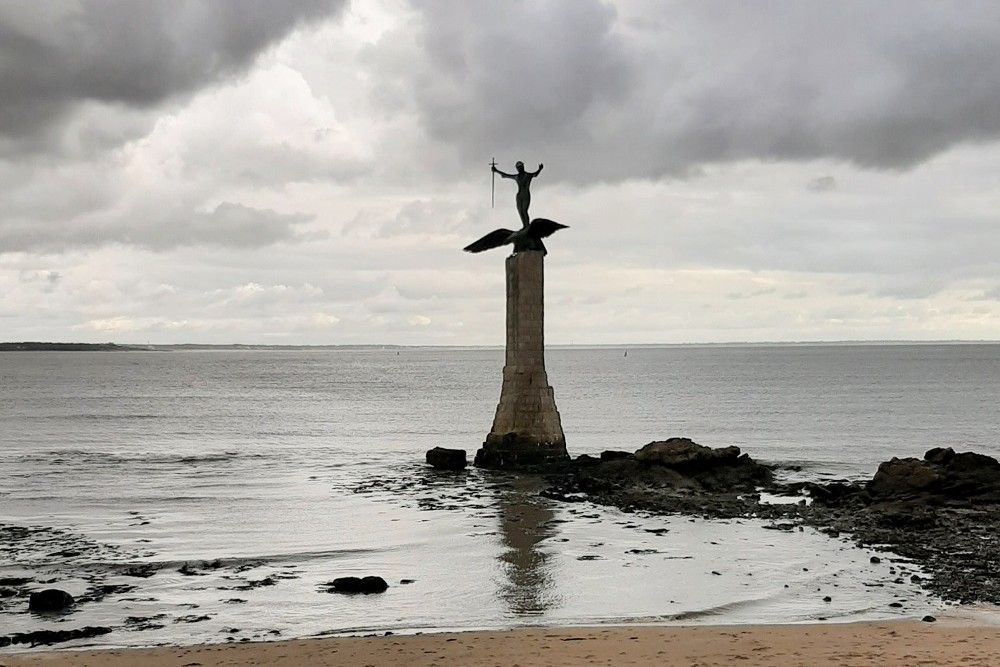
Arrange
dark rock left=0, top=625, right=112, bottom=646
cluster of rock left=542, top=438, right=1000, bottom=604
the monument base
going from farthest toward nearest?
the monument base, cluster of rock left=542, top=438, right=1000, bottom=604, dark rock left=0, top=625, right=112, bottom=646

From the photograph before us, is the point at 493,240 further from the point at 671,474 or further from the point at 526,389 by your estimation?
the point at 671,474

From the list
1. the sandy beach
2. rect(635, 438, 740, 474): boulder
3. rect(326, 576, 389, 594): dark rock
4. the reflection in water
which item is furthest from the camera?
rect(635, 438, 740, 474): boulder

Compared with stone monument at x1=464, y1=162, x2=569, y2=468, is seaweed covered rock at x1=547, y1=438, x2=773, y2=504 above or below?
below

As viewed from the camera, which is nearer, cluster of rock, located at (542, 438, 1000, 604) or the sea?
the sea

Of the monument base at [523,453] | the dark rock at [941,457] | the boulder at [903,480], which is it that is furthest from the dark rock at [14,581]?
the dark rock at [941,457]

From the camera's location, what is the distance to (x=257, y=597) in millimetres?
14648

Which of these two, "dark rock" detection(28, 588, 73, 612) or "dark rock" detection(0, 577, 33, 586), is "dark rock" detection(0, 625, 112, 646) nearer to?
"dark rock" detection(28, 588, 73, 612)

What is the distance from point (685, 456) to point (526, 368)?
16.6 ft

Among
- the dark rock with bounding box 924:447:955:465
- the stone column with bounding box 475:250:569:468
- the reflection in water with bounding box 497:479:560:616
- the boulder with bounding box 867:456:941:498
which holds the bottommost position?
the reflection in water with bounding box 497:479:560:616

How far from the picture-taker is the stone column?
28922 mm

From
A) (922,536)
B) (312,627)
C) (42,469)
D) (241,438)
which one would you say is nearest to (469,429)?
(241,438)

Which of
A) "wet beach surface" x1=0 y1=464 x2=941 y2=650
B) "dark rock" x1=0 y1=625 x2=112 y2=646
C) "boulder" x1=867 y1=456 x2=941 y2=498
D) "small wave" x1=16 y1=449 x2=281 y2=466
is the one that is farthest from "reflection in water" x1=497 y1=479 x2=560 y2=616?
"small wave" x1=16 y1=449 x2=281 y2=466

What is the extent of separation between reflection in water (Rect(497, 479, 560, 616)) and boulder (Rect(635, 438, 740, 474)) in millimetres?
3141

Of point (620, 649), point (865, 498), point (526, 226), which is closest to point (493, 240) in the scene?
point (526, 226)
